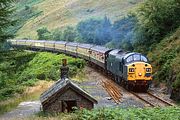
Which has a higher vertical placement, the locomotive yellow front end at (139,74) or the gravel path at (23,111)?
the locomotive yellow front end at (139,74)

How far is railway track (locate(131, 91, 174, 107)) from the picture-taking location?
108ft

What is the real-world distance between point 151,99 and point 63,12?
97488 mm

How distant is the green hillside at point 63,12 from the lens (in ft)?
366

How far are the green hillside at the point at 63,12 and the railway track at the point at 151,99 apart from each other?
63.6 metres

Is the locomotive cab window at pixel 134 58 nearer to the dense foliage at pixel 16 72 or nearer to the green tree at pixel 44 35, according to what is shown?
the dense foliage at pixel 16 72

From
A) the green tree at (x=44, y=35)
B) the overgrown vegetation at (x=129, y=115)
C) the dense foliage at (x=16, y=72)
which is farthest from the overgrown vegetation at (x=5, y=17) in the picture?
the green tree at (x=44, y=35)

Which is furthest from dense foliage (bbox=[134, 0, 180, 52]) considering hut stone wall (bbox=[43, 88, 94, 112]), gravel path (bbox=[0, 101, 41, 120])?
hut stone wall (bbox=[43, 88, 94, 112])

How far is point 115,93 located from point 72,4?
98.6m

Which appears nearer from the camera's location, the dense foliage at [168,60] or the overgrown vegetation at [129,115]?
the overgrown vegetation at [129,115]

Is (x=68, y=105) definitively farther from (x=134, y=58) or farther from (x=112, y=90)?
(x=134, y=58)

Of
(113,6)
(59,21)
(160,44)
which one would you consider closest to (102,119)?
(160,44)

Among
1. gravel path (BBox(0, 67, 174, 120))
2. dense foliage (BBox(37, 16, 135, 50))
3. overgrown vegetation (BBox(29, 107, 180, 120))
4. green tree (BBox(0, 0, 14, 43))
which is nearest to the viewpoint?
overgrown vegetation (BBox(29, 107, 180, 120))

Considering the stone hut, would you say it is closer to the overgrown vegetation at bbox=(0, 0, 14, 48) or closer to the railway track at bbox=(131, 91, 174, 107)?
the railway track at bbox=(131, 91, 174, 107)

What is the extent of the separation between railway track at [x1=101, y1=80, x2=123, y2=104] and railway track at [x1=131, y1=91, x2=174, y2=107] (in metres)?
1.47
